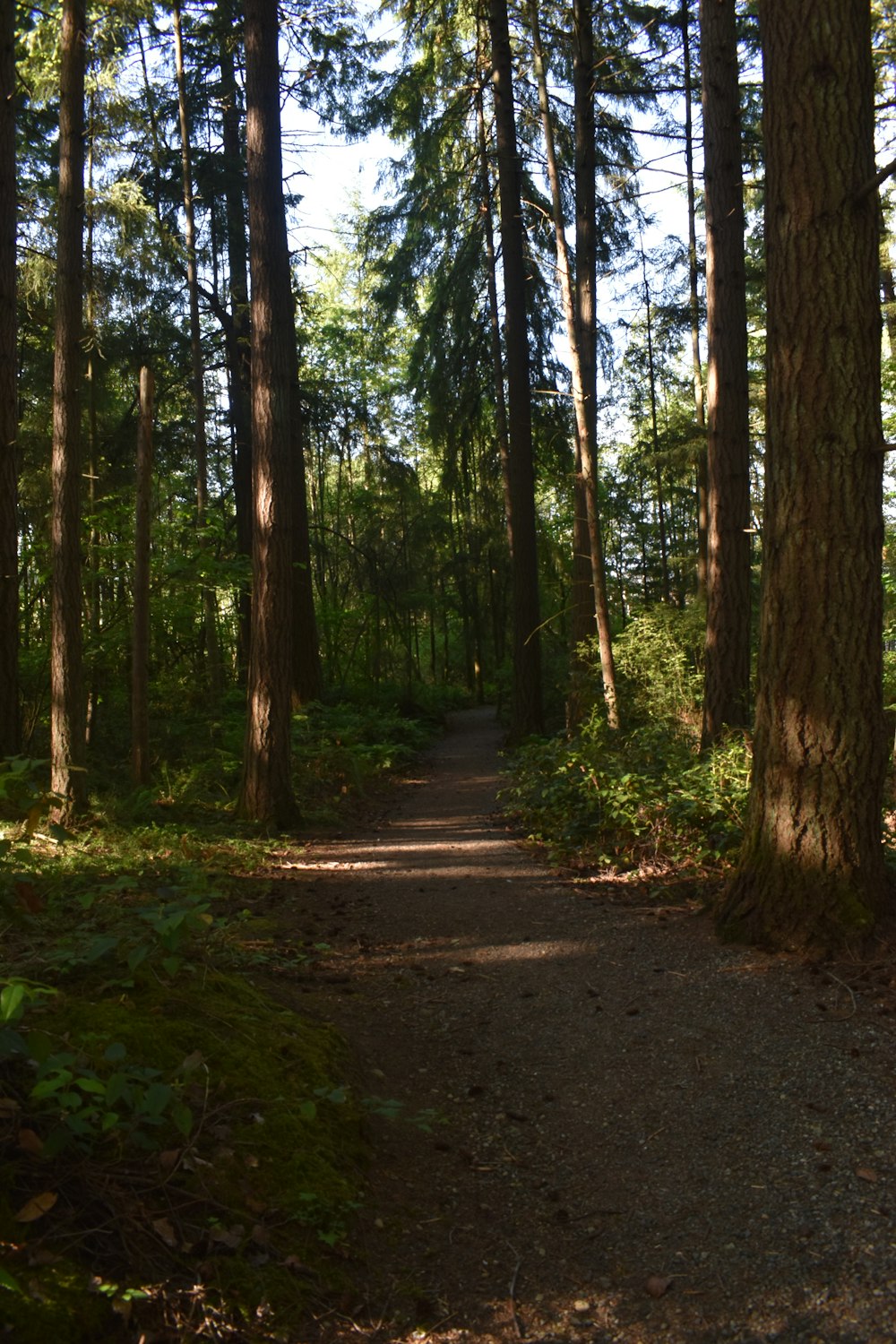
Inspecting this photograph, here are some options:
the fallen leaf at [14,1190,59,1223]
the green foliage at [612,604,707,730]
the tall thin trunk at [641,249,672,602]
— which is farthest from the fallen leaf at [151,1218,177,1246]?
the tall thin trunk at [641,249,672,602]

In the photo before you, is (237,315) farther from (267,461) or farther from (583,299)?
(267,461)

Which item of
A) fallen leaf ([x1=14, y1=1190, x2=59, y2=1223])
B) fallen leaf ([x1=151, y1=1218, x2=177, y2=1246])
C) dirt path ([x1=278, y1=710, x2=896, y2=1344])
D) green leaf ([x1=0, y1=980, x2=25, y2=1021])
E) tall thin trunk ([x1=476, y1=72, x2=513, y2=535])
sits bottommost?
dirt path ([x1=278, y1=710, x2=896, y2=1344])

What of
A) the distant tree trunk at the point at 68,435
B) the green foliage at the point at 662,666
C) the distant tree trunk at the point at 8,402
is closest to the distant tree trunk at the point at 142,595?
the distant tree trunk at the point at 68,435

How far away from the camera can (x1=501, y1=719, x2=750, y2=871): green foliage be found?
24.9 ft

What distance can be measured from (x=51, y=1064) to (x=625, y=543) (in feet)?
115

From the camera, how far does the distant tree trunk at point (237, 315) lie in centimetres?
1872

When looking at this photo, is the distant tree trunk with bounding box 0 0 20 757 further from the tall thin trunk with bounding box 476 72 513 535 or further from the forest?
the tall thin trunk with bounding box 476 72 513 535

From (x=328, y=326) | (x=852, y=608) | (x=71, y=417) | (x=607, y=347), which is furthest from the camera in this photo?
(x=328, y=326)

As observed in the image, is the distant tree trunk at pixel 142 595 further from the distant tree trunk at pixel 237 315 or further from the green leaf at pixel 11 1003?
the green leaf at pixel 11 1003

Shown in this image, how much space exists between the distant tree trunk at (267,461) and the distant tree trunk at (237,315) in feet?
25.0

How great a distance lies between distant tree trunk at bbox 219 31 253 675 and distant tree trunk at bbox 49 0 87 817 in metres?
7.84

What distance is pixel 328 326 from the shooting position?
1375 inches

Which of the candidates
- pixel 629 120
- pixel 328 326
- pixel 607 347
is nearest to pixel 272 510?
pixel 629 120

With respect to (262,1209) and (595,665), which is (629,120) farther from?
(262,1209)
